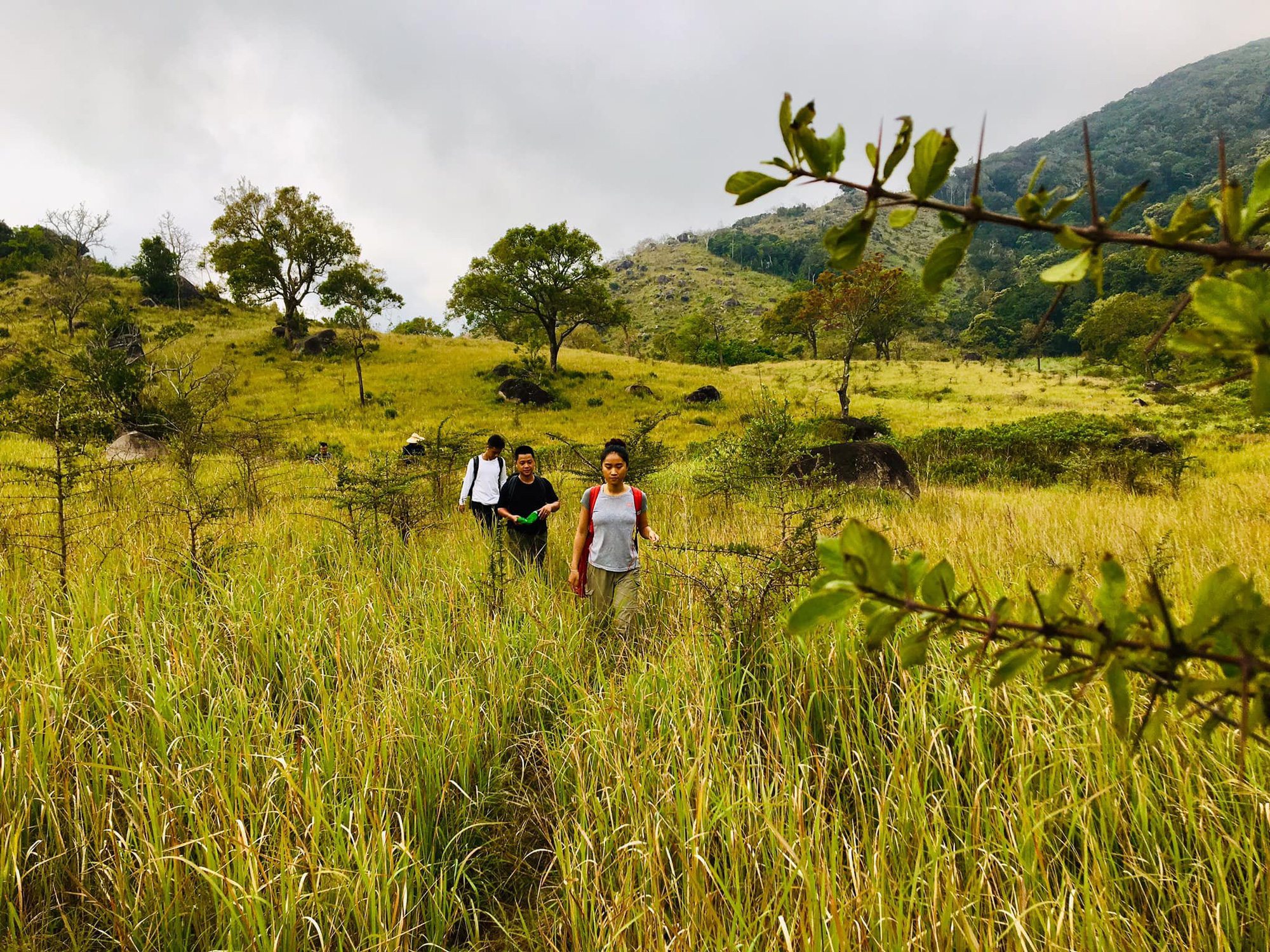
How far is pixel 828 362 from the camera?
42531mm

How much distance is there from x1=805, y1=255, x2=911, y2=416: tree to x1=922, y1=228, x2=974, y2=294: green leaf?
21.9 meters

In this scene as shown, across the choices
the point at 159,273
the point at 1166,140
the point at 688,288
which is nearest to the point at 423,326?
the point at 159,273

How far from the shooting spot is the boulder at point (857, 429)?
12539mm

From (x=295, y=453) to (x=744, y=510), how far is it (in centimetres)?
1285

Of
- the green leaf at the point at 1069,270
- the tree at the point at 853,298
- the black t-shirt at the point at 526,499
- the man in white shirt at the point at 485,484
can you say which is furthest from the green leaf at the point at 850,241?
the tree at the point at 853,298

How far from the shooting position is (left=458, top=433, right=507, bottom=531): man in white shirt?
6.29m

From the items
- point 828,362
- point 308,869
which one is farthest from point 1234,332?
point 828,362

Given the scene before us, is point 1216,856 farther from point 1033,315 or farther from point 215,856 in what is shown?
point 1033,315

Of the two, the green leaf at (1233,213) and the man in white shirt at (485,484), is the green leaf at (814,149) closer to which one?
the green leaf at (1233,213)

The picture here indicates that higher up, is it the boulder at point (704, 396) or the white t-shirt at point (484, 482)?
the boulder at point (704, 396)

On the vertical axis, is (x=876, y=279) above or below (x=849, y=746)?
above

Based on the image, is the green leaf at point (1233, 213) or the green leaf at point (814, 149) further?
the green leaf at point (814, 149)

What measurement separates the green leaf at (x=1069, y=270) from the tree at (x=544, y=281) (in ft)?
109

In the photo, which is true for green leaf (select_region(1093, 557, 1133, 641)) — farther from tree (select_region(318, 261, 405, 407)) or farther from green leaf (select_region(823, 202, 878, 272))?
tree (select_region(318, 261, 405, 407))
